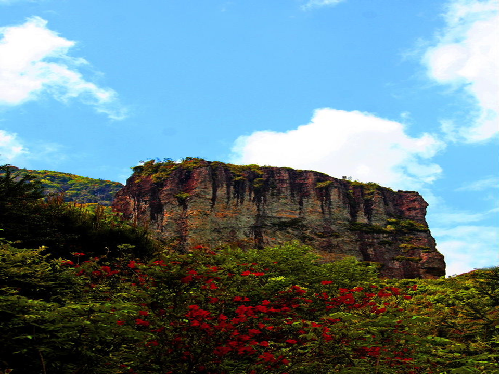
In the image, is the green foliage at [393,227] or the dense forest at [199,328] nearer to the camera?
the dense forest at [199,328]

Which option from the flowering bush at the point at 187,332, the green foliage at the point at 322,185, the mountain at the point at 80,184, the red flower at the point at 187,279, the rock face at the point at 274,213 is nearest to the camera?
the flowering bush at the point at 187,332

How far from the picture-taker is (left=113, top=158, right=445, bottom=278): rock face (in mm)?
54312

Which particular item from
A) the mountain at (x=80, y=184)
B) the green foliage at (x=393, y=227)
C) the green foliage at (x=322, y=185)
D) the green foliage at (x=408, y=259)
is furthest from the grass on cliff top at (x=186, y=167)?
the mountain at (x=80, y=184)

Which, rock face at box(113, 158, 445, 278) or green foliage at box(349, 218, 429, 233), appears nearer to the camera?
rock face at box(113, 158, 445, 278)

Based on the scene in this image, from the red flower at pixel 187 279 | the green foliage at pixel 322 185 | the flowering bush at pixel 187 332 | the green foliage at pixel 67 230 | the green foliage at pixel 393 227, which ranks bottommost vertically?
the flowering bush at pixel 187 332

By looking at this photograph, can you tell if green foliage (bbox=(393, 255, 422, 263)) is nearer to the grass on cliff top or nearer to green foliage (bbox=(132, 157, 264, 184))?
the grass on cliff top

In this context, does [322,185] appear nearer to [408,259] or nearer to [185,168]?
[408,259]

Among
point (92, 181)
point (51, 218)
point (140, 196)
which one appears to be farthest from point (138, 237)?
point (92, 181)

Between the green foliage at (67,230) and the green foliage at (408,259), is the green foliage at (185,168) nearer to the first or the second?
the green foliage at (408,259)

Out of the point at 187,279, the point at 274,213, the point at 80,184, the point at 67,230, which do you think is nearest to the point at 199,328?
the point at 187,279

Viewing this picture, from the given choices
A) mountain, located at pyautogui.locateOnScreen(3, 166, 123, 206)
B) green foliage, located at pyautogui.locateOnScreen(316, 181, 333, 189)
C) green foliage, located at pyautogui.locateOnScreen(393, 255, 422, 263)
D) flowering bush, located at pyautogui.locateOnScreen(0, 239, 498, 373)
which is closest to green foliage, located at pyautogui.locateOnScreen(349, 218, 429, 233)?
green foliage, located at pyautogui.locateOnScreen(393, 255, 422, 263)

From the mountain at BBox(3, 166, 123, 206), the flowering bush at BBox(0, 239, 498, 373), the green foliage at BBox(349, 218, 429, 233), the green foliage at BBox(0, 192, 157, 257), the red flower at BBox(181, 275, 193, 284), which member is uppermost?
the mountain at BBox(3, 166, 123, 206)

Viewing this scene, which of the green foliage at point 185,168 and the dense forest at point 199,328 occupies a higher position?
the green foliage at point 185,168

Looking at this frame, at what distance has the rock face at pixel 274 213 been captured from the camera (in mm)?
54312
